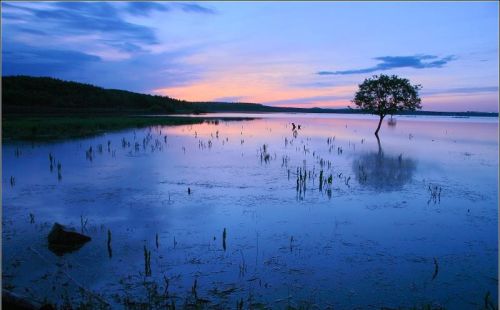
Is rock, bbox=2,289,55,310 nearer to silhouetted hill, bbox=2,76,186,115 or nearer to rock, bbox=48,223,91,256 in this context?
rock, bbox=48,223,91,256

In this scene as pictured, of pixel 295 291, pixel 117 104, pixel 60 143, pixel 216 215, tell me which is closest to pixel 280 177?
pixel 216 215

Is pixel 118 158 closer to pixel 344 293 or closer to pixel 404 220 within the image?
pixel 404 220

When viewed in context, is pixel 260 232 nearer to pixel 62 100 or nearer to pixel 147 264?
pixel 147 264

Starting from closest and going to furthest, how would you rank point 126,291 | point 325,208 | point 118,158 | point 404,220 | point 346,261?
point 126,291
point 346,261
point 404,220
point 325,208
point 118,158

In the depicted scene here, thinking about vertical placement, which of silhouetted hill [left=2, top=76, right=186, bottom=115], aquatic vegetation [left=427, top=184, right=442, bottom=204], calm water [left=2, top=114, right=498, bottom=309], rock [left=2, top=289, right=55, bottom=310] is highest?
silhouetted hill [left=2, top=76, right=186, bottom=115]

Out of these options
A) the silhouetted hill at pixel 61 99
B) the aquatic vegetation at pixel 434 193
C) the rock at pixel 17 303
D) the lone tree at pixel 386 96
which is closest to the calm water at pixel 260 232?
the aquatic vegetation at pixel 434 193

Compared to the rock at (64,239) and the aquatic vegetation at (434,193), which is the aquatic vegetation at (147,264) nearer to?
the rock at (64,239)

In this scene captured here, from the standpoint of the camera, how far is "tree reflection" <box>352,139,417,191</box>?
1700 centimetres

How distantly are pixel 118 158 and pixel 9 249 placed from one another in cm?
1466

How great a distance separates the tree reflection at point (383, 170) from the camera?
17000 millimetres

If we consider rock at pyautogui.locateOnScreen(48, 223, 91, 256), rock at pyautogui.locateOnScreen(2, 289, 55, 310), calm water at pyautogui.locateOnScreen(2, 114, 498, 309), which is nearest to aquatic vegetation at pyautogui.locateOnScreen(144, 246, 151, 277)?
calm water at pyautogui.locateOnScreen(2, 114, 498, 309)

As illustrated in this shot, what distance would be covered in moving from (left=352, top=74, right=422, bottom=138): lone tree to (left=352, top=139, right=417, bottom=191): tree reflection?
1481cm

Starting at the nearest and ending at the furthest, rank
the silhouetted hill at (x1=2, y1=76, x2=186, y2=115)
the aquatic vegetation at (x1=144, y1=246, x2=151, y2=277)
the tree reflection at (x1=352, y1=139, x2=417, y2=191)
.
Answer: the aquatic vegetation at (x1=144, y1=246, x2=151, y2=277) < the tree reflection at (x1=352, y1=139, x2=417, y2=191) < the silhouetted hill at (x1=2, y1=76, x2=186, y2=115)

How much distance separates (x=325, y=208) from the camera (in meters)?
13.0
